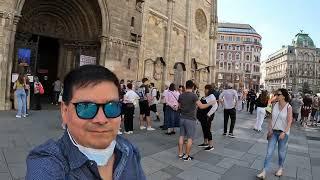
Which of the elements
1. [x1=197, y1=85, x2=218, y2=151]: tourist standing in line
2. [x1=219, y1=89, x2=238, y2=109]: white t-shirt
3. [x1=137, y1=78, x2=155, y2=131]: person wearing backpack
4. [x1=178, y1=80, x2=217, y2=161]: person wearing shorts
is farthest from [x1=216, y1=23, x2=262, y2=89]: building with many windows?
[x1=178, y1=80, x2=217, y2=161]: person wearing shorts

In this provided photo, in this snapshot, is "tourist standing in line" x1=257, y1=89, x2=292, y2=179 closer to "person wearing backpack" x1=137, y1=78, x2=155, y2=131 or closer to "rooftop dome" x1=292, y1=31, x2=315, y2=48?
"person wearing backpack" x1=137, y1=78, x2=155, y2=131

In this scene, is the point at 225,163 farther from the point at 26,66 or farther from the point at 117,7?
the point at 117,7

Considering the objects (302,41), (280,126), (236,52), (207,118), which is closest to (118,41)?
(207,118)

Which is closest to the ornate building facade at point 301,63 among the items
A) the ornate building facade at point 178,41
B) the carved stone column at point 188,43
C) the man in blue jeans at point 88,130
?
the ornate building facade at point 178,41

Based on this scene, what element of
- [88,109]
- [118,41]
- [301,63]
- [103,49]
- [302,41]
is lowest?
[88,109]

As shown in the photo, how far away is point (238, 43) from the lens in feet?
349

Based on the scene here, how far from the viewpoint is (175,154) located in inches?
330

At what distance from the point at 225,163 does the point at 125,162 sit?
6.57 m

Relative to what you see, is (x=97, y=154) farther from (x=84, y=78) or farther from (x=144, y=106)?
(x=144, y=106)

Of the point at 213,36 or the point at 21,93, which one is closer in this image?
the point at 21,93

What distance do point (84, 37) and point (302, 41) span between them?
124m

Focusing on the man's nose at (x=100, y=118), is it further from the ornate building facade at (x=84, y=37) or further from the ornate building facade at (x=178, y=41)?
the ornate building facade at (x=178, y=41)

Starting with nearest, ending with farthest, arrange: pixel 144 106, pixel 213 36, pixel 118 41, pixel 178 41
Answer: pixel 144 106
pixel 118 41
pixel 178 41
pixel 213 36

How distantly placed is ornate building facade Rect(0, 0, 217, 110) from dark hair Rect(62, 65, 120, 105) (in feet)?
42.3
